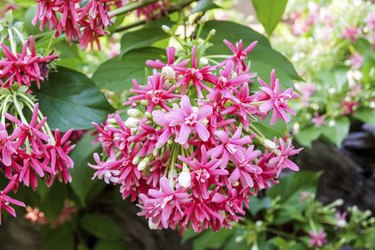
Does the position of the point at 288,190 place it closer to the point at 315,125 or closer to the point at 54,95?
the point at 315,125

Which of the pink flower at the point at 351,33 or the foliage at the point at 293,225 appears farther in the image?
the pink flower at the point at 351,33

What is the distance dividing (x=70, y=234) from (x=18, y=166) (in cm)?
81

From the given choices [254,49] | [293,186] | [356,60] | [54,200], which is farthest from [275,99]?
[356,60]

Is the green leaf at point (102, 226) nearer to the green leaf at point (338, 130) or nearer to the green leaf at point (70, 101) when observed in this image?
the green leaf at point (338, 130)

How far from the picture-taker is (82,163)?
0.73 metres

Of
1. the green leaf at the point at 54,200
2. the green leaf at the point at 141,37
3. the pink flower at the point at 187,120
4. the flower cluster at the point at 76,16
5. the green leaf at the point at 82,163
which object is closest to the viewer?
the pink flower at the point at 187,120

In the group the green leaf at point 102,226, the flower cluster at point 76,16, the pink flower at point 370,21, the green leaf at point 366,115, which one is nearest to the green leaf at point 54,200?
the green leaf at point 102,226

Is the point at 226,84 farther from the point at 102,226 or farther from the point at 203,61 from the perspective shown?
the point at 102,226

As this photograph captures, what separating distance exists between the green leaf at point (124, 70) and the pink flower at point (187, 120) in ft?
0.60

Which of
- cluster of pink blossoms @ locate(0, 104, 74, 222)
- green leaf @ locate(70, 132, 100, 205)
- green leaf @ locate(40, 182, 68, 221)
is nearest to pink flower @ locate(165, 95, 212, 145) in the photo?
cluster of pink blossoms @ locate(0, 104, 74, 222)

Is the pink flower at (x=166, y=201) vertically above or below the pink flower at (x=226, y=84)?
below

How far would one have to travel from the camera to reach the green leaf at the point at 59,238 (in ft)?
3.72

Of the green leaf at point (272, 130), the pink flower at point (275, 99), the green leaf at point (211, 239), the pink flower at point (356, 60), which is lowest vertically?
the green leaf at point (211, 239)

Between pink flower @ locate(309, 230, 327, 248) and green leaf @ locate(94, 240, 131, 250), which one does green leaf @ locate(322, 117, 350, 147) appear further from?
green leaf @ locate(94, 240, 131, 250)
